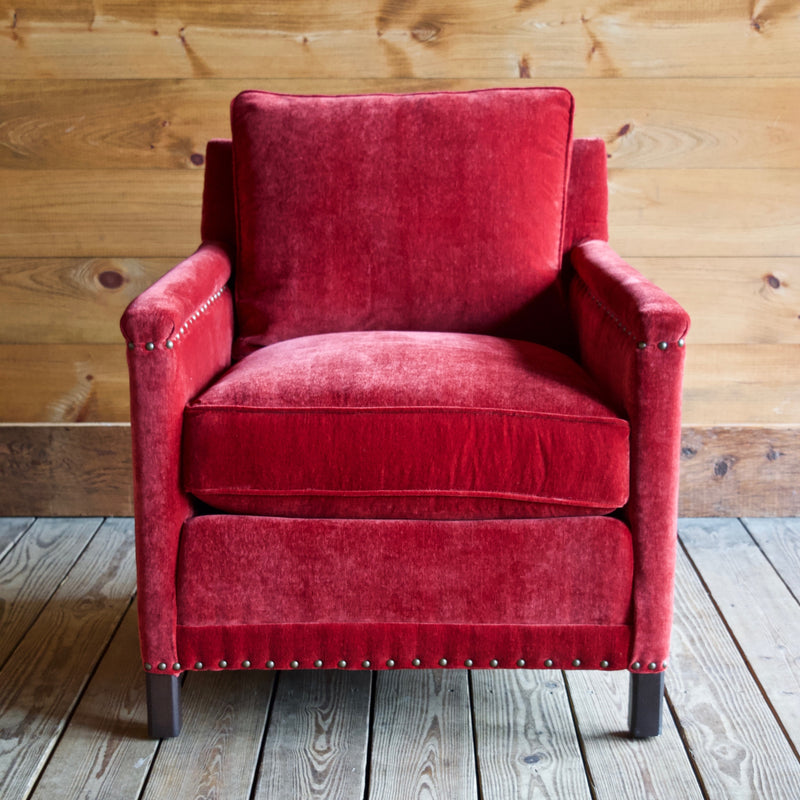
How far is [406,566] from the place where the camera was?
1.29 meters

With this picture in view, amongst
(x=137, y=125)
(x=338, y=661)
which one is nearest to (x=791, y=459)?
(x=338, y=661)

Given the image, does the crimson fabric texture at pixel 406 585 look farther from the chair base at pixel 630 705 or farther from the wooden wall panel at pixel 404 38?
the wooden wall panel at pixel 404 38

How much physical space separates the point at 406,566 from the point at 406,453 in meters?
0.16

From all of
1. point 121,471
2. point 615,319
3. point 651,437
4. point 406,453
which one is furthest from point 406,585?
point 121,471

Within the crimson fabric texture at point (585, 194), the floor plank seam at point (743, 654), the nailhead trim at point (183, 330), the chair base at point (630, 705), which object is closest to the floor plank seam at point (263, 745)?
the chair base at point (630, 705)

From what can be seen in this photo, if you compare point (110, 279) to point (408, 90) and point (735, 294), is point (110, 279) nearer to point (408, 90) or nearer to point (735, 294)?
point (408, 90)

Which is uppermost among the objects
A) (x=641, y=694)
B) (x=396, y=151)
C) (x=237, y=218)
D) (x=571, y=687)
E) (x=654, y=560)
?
(x=396, y=151)

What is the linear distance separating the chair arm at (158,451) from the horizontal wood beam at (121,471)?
92cm

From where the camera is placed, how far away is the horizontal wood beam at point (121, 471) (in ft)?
7.14

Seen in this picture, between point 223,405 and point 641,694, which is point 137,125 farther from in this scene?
point 641,694

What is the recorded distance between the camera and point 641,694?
4.44 ft

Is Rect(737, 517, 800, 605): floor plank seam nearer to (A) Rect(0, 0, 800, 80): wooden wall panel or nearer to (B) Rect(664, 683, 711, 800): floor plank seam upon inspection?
(B) Rect(664, 683, 711, 800): floor plank seam

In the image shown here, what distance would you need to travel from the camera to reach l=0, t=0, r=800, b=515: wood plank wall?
6.68ft

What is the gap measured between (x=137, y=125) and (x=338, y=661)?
1.33m
